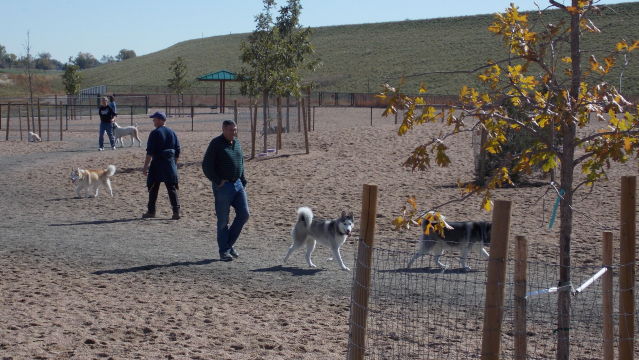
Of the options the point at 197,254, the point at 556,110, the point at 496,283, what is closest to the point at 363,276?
the point at 496,283

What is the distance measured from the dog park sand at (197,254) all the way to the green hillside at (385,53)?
159 feet

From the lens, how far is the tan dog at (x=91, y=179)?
1650 centimetres

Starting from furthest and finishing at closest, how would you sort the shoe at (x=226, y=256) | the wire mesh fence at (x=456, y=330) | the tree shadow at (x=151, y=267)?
the shoe at (x=226, y=256) → the tree shadow at (x=151, y=267) → the wire mesh fence at (x=456, y=330)

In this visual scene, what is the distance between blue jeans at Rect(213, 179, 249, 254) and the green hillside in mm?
55295

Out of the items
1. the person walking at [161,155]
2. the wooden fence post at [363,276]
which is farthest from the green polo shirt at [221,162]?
the wooden fence post at [363,276]

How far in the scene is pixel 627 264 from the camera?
17.2 feet

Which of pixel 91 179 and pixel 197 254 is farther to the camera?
pixel 91 179

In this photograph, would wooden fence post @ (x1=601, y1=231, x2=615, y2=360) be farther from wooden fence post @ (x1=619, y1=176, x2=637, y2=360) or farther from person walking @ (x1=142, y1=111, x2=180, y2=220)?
person walking @ (x1=142, y1=111, x2=180, y2=220)

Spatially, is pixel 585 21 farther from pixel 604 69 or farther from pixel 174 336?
pixel 174 336

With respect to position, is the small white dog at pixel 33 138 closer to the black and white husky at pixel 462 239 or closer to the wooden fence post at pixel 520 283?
the black and white husky at pixel 462 239

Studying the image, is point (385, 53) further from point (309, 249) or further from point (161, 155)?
point (309, 249)

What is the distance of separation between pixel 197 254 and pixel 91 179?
6.25 metres

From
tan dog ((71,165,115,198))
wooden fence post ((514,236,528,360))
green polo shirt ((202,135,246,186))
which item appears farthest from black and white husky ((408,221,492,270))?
tan dog ((71,165,115,198))

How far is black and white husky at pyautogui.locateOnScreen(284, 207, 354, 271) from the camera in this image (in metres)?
10.2
